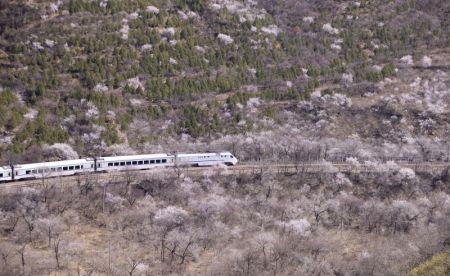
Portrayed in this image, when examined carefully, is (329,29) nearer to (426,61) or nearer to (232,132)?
(426,61)

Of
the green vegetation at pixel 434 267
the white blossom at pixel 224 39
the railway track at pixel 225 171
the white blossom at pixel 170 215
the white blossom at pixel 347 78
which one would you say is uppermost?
the white blossom at pixel 224 39

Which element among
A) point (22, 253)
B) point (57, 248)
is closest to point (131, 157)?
point (57, 248)

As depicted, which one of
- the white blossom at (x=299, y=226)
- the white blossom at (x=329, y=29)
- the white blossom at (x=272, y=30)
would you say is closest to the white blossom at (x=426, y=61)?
the white blossom at (x=329, y=29)

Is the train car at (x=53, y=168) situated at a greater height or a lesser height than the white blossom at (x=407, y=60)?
lesser

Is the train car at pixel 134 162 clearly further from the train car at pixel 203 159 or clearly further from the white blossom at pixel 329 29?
the white blossom at pixel 329 29

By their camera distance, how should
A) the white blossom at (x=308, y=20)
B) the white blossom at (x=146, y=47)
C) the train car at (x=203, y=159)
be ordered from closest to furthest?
the train car at (x=203, y=159)
the white blossom at (x=146, y=47)
the white blossom at (x=308, y=20)

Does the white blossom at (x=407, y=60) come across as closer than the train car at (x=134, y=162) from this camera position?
No

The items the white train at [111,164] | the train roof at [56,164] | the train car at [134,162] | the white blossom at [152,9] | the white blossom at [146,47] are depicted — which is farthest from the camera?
the white blossom at [152,9]

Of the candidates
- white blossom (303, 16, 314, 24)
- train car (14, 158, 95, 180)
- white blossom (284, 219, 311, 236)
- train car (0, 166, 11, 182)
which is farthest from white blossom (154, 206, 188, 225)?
white blossom (303, 16, 314, 24)

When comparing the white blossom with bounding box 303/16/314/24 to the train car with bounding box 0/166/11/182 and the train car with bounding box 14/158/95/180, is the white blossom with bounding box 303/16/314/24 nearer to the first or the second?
the train car with bounding box 14/158/95/180
